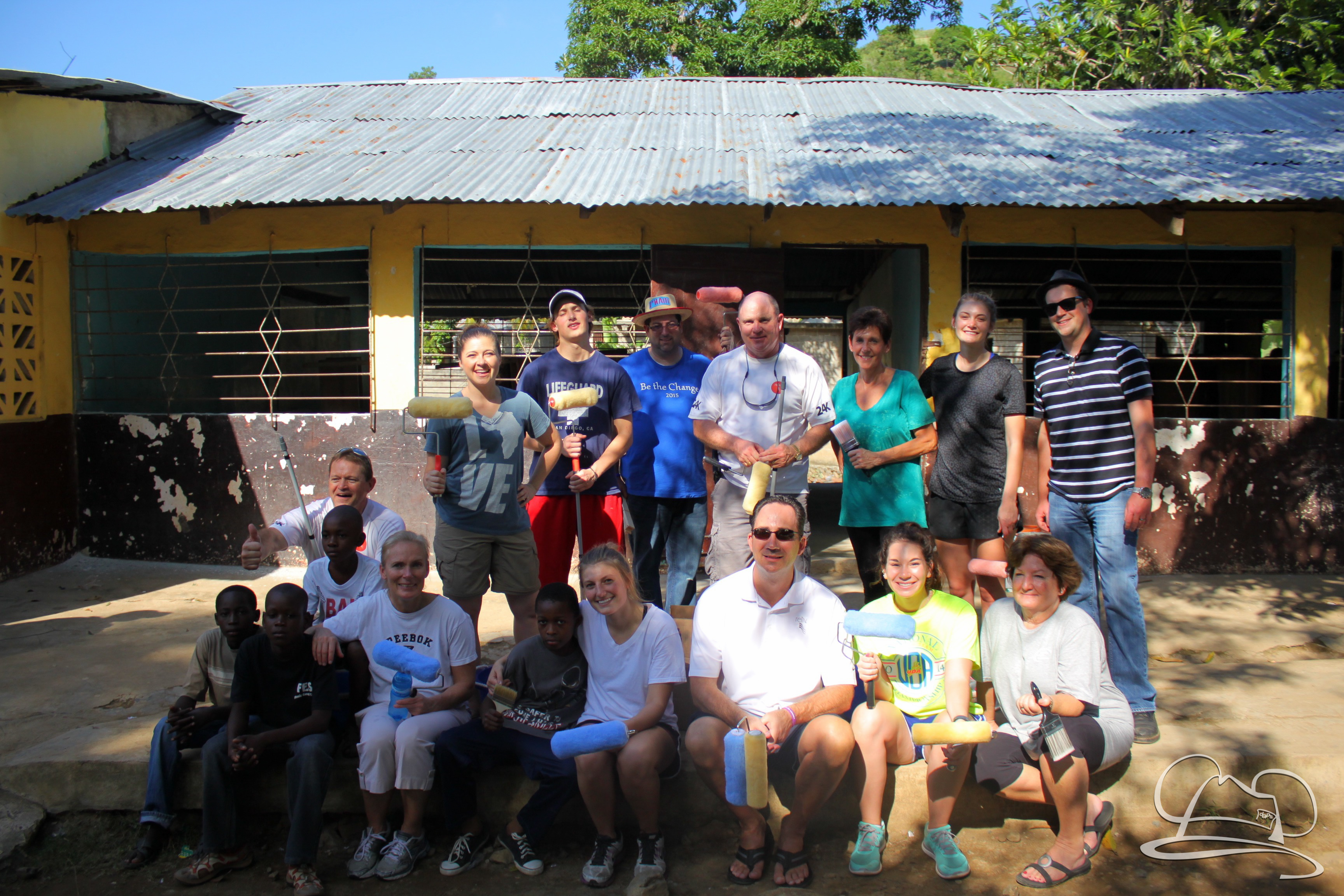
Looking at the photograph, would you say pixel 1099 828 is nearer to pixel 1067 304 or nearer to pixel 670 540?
pixel 1067 304

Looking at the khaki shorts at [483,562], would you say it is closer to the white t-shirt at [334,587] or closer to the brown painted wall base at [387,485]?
the white t-shirt at [334,587]

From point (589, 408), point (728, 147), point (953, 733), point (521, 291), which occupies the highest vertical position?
point (728, 147)

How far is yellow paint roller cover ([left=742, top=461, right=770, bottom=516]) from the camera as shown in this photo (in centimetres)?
339

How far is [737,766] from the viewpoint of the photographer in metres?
2.64

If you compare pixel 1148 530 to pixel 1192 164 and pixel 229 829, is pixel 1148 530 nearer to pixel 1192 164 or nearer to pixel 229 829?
pixel 1192 164

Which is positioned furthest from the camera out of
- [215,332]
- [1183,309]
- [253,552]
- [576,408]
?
[1183,309]

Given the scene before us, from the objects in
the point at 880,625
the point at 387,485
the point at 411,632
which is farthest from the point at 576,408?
the point at 387,485

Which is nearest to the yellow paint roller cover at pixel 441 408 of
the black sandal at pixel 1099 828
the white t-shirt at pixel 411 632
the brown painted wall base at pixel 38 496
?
the white t-shirt at pixel 411 632

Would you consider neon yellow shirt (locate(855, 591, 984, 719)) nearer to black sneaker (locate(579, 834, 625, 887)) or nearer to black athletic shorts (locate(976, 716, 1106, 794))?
black athletic shorts (locate(976, 716, 1106, 794))

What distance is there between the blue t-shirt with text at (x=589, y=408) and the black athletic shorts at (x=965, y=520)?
142cm

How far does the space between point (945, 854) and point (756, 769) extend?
2.55 feet

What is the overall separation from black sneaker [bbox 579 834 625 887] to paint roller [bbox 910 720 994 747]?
1.06 m

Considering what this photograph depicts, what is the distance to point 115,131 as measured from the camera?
23.9 feet

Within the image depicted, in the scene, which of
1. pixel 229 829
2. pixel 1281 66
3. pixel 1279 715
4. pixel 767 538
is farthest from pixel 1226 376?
pixel 229 829
